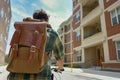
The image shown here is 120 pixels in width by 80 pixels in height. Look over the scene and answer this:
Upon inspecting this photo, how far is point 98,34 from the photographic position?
1777 cm

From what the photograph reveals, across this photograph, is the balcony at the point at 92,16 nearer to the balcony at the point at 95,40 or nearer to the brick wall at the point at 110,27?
the brick wall at the point at 110,27

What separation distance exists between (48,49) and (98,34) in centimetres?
1651

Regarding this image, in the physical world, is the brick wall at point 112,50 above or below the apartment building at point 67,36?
below

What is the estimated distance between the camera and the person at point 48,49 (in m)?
1.79

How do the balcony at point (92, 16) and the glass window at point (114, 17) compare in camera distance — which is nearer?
the glass window at point (114, 17)

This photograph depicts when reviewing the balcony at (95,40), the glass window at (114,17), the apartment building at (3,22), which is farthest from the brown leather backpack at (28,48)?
the apartment building at (3,22)

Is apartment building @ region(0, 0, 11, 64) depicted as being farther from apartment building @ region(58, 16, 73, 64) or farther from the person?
the person

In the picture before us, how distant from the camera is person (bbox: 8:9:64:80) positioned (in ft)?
5.87

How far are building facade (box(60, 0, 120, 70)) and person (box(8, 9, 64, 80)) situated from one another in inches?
515

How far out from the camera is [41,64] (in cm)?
174

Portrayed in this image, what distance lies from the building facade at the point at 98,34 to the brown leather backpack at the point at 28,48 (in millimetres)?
13386

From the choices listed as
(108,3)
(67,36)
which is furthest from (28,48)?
(67,36)

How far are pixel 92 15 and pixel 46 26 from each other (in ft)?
59.9

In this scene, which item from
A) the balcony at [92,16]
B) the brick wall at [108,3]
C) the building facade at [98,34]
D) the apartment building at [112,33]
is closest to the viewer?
the apartment building at [112,33]
